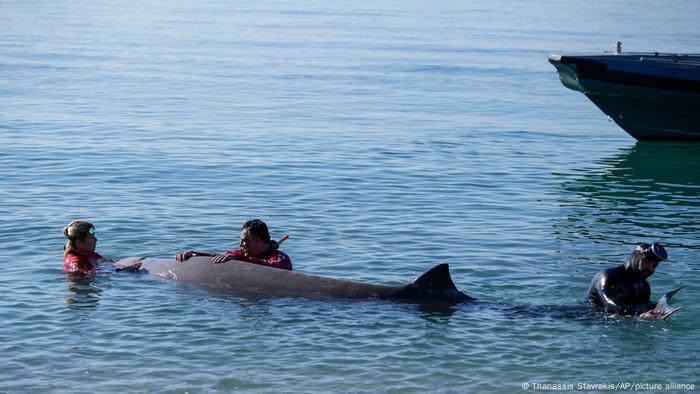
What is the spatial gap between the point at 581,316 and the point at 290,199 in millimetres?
9389

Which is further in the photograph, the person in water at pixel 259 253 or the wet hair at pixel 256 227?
the person in water at pixel 259 253

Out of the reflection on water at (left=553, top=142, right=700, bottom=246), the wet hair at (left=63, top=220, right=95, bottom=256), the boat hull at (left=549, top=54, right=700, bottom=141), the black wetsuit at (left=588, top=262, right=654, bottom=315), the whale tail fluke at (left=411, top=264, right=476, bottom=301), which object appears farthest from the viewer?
the boat hull at (left=549, top=54, right=700, bottom=141)

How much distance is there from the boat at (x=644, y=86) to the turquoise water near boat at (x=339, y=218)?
2.91 feet

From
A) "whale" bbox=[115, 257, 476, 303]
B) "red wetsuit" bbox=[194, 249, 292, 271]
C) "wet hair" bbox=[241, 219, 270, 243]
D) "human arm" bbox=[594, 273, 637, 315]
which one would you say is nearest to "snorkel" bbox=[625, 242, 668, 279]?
"human arm" bbox=[594, 273, 637, 315]

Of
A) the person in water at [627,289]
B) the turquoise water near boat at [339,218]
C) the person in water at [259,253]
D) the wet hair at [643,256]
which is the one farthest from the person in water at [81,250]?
the wet hair at [643,256]

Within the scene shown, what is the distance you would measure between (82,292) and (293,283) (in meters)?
3.18

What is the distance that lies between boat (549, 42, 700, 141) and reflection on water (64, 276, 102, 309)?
51.2 feet

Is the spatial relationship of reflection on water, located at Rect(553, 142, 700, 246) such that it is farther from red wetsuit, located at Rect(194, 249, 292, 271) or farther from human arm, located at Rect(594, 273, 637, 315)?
red wetsuit, located at Rect(194, 249, 292, 271)

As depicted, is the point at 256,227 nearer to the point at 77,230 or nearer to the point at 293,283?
the point at 293,283

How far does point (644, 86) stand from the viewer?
27281 millimetres

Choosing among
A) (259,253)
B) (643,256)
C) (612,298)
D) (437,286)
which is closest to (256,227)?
(259,253)

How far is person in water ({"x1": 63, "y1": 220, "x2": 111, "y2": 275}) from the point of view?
51.3 feet

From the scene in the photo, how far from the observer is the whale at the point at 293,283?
46.3ft

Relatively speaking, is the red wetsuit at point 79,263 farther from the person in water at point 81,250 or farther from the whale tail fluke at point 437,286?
the whale tail fluke at point 437,286
